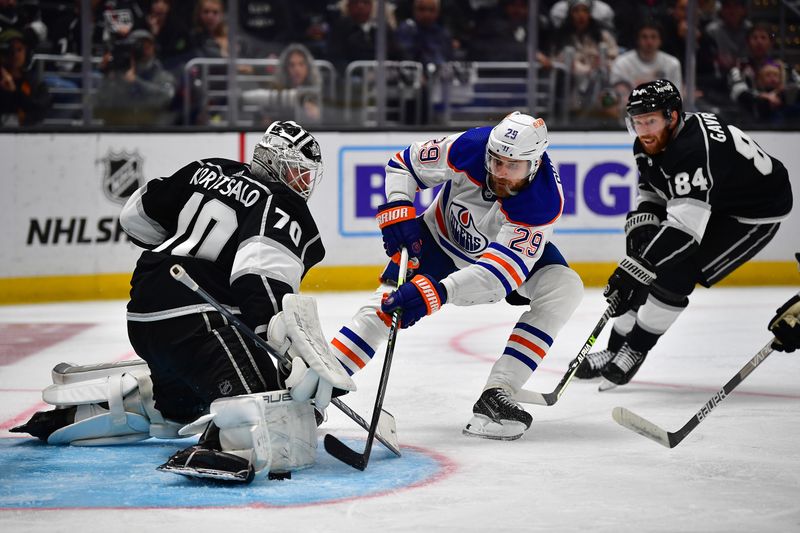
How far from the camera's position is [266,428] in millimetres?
2791

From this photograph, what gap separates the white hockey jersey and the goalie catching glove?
1.90 ft

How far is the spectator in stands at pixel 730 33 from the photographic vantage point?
24.3ft

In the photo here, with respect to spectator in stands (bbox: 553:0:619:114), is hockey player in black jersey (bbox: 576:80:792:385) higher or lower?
lower

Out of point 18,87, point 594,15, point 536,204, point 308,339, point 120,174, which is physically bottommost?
point 120,174

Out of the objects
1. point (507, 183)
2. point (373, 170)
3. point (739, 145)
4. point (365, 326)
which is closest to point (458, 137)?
point (507, 183)

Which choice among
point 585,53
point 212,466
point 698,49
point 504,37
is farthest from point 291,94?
point 212,466

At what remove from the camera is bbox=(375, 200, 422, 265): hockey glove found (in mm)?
3592

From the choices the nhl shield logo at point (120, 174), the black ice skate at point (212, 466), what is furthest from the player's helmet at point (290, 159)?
the nhl shield logo at point (120, 174)

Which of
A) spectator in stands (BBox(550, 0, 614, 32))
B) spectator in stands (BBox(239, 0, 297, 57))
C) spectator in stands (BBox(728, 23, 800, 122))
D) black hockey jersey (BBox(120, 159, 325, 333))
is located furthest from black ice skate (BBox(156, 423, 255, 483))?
spectator in stands (BBox(728, 23, 800, 122))

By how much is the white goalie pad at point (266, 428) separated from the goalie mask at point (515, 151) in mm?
936

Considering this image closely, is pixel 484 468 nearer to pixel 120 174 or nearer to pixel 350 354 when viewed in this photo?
pixel 350 354

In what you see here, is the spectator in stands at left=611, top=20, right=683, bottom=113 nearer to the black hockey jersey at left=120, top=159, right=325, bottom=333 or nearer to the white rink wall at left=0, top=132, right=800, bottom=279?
the white rink wall at left=0, top=132, right=800, bottom=279

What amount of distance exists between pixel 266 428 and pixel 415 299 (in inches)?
24.7

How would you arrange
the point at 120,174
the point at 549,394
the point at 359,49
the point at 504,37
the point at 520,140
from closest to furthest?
1. the point at 520,140
2. the point at 549,394
3. the point at 120,174
4. the point at 359,49
5. the point at 504,37
